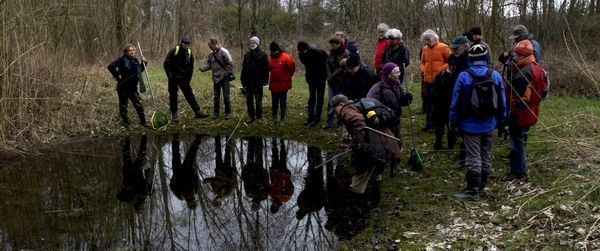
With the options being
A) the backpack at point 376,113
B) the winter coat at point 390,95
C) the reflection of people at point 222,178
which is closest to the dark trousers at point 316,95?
the reflection of people at point 222,178

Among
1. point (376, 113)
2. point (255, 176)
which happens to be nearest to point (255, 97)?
point (255, 176)

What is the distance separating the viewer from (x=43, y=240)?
5.08 metres

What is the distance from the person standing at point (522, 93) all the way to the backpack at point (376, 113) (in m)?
1.46

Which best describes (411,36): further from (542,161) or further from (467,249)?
(467,249)

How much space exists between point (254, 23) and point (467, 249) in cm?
1468

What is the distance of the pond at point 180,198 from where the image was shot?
17.0 ft

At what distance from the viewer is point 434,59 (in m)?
8.20

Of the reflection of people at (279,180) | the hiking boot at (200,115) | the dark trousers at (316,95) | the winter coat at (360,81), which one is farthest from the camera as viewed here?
the hiking boot at (200,115)

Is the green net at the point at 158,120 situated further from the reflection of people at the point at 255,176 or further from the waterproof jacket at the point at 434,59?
the waterproof jacket at the point at 434,59

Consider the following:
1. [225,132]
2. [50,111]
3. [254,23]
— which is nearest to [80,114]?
[50,111]

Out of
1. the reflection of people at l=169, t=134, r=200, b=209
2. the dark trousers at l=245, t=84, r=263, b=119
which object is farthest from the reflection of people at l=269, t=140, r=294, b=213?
the dark trousers at l=245, t=84, r=263, b=119

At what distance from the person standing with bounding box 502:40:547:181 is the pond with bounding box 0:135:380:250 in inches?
71.0

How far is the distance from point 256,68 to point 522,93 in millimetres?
5161

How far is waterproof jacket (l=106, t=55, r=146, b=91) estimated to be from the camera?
9.65m
